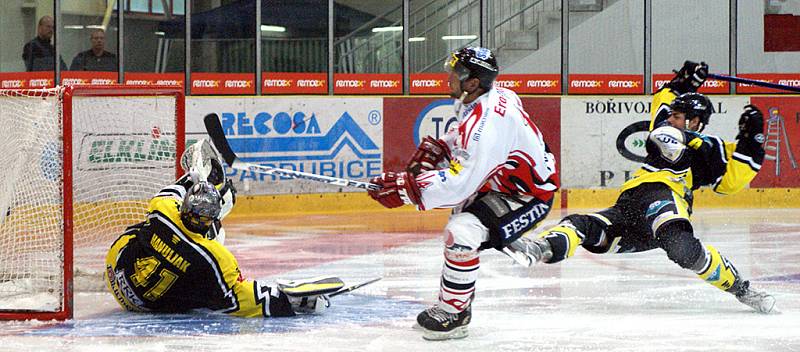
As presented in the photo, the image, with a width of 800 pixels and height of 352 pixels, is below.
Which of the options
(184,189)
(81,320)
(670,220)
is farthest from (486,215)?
(81,320)

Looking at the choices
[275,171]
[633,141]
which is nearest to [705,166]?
[275,171]

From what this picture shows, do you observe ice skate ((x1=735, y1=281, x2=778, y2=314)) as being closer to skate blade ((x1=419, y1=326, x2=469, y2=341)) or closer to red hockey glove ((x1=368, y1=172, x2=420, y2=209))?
skate blade ((x1=419, y1=326, x2=469, y2=341))

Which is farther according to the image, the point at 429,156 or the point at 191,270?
the point at 191,270

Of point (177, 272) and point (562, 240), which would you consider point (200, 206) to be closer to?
point (177, 272)

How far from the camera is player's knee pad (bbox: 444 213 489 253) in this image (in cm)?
469

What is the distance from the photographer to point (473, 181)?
15.0 ft

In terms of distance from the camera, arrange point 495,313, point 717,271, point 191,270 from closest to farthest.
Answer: point 191,270 → point 717,271 → point 495,313

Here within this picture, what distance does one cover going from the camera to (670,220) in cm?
545

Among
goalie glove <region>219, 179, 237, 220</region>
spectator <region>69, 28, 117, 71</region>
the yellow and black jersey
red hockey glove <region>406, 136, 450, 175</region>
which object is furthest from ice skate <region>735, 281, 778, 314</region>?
spectator <region>69, 28, 117, 71</region>

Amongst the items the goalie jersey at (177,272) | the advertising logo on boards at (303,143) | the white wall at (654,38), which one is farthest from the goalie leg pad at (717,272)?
the white wall at (654,38)

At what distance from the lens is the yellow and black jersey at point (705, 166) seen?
5.63 metres

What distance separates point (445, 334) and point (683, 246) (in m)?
1.21

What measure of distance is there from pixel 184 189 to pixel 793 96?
24.0ft

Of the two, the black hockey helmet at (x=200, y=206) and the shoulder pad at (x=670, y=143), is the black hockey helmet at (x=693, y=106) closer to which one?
the shoulder pad at (x=670, y=143)
